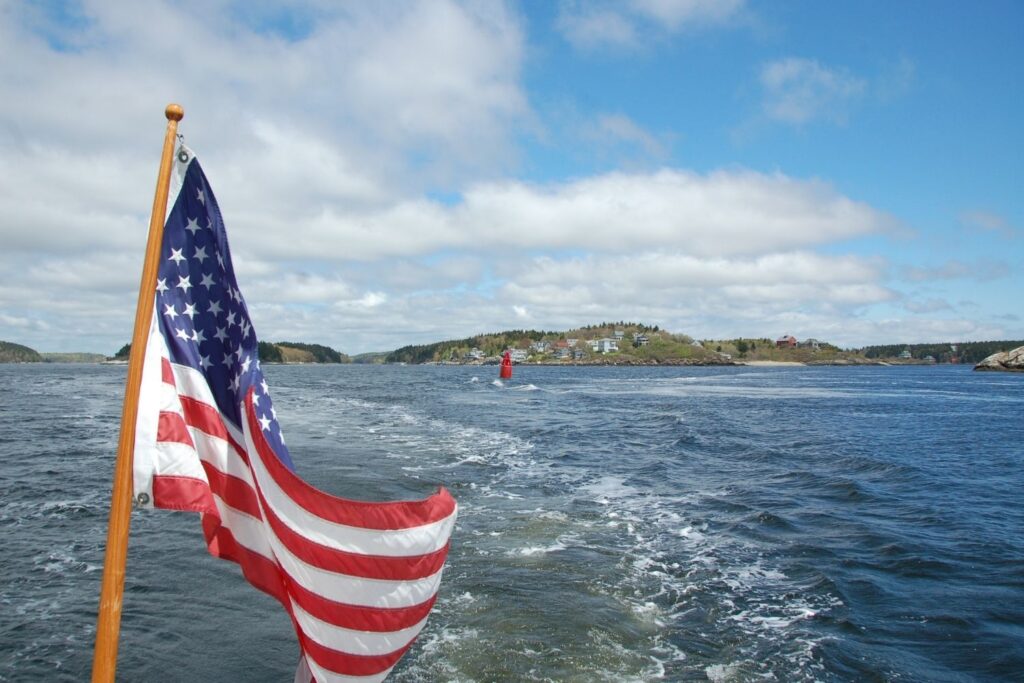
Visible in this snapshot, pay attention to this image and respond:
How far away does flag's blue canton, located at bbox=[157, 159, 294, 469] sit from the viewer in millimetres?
5188

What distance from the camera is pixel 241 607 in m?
12.4

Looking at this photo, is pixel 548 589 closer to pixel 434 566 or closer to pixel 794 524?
pixel 434 566

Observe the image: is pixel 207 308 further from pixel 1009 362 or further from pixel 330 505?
pixel 1009 362

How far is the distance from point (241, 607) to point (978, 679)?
41.9 ft

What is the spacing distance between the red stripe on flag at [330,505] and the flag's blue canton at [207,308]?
12 cm

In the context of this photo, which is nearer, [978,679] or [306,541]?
[306,541]

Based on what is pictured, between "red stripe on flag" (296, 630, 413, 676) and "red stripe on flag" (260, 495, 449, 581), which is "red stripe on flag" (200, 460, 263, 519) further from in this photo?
"red stripe on flag" (296, 630, 413, 676)

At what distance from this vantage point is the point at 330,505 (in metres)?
5.33

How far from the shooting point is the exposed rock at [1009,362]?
171 meters

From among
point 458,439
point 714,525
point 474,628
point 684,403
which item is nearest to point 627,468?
point 714,525

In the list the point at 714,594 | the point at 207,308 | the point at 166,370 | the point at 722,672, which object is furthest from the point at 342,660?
the point at 714,594

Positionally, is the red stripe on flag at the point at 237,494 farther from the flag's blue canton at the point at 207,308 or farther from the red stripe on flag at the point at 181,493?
the flag's blue canton at the point at 207,308

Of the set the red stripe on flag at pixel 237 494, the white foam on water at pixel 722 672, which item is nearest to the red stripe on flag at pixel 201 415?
the red stripe on flag at pixel 237 494

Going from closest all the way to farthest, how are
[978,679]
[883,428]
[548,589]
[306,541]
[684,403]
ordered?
[306,541] → [978,679] → [548,589] → [883,428] → [684,403]
